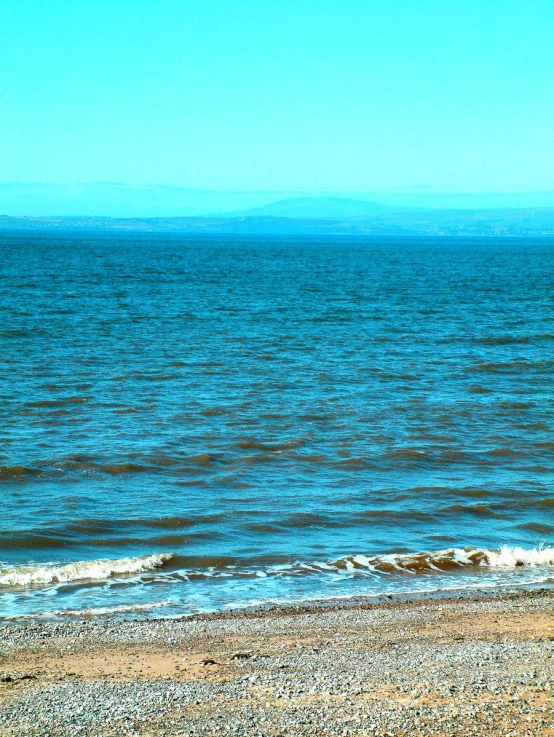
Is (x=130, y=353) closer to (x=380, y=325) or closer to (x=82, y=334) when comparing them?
(x=82, y=334)

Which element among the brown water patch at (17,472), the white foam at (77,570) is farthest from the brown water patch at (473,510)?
the brown water patch at (17,472)

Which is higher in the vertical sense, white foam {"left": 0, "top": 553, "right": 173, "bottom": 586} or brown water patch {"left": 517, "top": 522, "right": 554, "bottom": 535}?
white foam {"left": 0, "top": 553, "right": 173, "bottom": 586}

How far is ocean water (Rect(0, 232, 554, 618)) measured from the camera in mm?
12492

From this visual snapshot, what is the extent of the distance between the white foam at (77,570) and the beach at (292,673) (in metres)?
A: 1.69

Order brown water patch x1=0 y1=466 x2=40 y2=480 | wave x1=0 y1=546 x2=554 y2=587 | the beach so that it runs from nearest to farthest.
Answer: the beach
wave x1=0 y1=546 x2=554 y2=587
brown water patch x1=0 y1=466 x2=40 y2=480

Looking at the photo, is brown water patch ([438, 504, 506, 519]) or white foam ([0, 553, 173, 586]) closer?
white foam ([0, 553, 173, 586])

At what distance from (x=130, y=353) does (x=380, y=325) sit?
1420 cm

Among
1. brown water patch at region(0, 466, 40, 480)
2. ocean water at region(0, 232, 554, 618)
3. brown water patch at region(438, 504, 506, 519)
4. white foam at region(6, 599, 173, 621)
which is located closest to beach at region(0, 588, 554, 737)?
white foam at region(6, 599, 173, 621)

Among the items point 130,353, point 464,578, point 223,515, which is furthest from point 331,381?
point 464,578

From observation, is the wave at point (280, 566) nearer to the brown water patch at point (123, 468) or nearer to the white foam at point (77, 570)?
the white foam at point (77, 570)

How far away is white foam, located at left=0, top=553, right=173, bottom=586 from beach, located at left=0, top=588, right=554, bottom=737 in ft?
5.53

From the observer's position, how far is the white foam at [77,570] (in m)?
12.0

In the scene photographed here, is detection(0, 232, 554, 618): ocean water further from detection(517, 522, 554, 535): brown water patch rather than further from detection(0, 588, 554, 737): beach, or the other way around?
detection(0, 588, 554, 737): beach

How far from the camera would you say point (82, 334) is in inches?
1384
